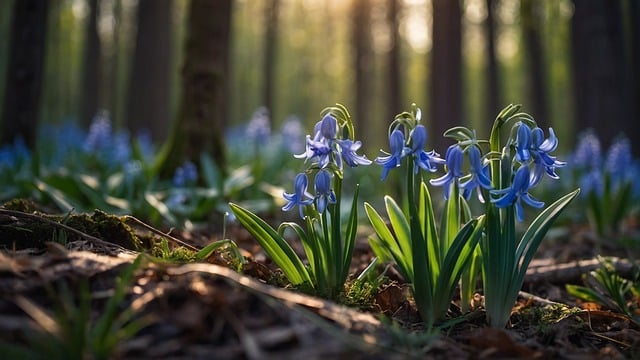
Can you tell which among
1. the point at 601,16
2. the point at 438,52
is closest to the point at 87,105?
the point at 438,52

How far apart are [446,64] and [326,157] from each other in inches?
289

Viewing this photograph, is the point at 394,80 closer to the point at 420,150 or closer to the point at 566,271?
the point at 566,271

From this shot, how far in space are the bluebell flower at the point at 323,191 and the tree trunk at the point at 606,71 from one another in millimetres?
6616

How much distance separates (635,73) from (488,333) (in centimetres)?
830

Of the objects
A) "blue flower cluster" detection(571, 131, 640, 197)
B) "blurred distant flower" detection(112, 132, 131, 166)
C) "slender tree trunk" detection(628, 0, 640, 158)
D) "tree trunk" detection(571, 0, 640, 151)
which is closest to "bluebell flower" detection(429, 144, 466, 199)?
"blue flower cluster" detection(571, 131, 640, 197)

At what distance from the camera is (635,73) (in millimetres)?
8445

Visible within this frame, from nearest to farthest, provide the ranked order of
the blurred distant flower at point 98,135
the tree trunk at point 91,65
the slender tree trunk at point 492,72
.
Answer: the blurred distant flower at point 98,135 → the slender tree trunk at point 492,72 → the tree trunk at point 91,65

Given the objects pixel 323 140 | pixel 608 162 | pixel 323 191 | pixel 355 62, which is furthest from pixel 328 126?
pixel 355 62

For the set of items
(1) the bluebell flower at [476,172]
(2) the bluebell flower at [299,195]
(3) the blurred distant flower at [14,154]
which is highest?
(1) the bluebell flower at [476,172]

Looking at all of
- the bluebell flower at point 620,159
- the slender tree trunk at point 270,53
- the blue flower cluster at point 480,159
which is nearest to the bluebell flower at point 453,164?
the blue flower cluster at point 480,159

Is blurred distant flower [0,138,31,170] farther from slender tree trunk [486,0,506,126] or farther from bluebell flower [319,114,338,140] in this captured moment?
slender tree trunk [486,0,506,126]

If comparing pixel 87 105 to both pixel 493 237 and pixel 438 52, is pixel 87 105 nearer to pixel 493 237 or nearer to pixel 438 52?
pixel 438 52

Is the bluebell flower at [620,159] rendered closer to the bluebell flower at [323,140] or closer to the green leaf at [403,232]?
the green leaf at [403,232]

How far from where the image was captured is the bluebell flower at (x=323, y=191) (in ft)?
6.37
